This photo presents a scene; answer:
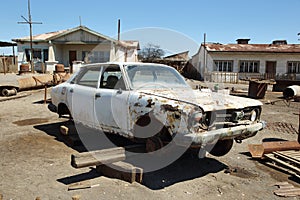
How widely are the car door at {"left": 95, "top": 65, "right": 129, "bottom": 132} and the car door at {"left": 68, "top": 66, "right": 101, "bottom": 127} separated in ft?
0.58

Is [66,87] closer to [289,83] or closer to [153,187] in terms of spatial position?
[153,187]

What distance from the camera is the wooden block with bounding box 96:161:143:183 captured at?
13.3ft

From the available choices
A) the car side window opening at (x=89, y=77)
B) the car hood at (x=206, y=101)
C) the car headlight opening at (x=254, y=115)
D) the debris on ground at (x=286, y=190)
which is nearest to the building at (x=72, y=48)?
the car side window opening at (x=89, y=77)

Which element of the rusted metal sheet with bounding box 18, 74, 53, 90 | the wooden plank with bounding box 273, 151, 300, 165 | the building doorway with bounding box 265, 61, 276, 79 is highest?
the building doorway with bounding box 265, 61, 276, 79

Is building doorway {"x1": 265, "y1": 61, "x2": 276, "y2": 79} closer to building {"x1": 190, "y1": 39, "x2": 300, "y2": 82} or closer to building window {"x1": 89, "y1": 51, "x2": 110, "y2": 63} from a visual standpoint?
building {"x1": 190, "y1": 39, "x2": 300, "y2": 82}

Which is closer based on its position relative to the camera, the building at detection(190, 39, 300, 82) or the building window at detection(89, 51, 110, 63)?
the building window at detection(89, 51, 110, 63)

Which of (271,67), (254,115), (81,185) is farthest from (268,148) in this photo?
(271,67)

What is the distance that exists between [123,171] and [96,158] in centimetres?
45

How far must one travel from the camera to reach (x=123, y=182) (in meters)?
4.07

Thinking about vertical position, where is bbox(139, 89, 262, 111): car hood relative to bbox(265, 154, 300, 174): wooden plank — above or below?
above

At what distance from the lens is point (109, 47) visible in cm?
2661

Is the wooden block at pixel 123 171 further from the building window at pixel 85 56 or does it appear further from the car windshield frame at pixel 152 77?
the building window at pixel 85 56

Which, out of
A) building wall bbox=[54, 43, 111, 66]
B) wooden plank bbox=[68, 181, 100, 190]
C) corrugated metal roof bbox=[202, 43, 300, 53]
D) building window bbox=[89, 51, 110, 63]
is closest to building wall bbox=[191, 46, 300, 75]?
corrugated metal roof bbox=[202, 43, 300, 53]

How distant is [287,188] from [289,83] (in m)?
16.1
